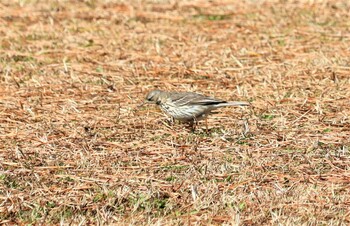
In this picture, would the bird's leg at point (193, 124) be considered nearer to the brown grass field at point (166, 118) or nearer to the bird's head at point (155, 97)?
the brown grass field at point (166, 118)

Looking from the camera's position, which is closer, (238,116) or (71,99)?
(238,116)

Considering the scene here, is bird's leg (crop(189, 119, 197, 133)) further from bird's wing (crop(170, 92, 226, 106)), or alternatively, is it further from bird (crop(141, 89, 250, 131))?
bird's wing (crop(170, 92, 226, 106))

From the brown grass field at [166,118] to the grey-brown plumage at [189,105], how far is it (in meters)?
0.16

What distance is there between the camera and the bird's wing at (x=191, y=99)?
30.0ft

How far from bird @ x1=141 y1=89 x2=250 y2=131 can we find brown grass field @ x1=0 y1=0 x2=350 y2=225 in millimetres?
147

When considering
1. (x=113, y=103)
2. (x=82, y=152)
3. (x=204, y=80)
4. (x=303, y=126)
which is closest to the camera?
(x=82, y=152)

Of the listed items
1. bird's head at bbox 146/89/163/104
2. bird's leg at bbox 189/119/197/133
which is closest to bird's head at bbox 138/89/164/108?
bird's head at bbox 146/89/163/104

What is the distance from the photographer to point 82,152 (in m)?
8.24

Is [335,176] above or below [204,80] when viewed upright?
above

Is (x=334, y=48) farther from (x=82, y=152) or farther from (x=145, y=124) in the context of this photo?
(x=82, y=152)

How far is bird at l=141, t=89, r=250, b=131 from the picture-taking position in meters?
9.12

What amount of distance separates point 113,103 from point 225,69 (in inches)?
87.0

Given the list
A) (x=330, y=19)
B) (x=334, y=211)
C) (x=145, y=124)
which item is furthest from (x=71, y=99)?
(x=330, y=19)

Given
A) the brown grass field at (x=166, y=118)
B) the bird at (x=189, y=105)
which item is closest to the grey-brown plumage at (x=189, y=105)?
the bird at (x=189, y=105)
